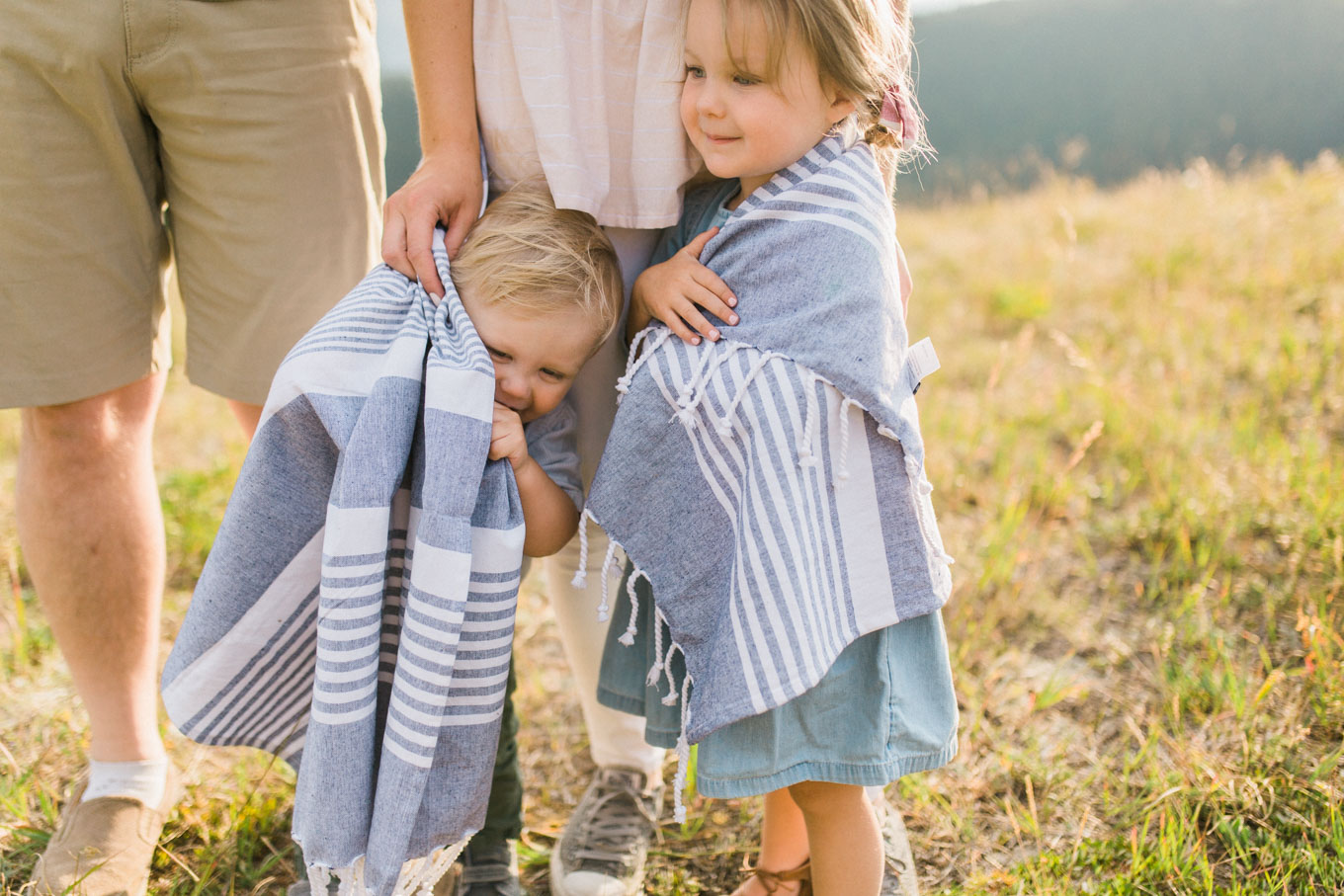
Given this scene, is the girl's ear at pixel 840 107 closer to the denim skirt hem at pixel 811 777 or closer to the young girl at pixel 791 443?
the young girl at pixel 791 443

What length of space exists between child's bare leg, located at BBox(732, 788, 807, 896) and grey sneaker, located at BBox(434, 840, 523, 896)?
1.42 ft

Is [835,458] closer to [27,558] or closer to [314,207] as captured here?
[314,207]

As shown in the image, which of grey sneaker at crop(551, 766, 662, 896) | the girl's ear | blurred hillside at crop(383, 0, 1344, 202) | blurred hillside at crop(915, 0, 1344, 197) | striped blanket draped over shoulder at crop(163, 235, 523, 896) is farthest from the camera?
blurred hillside at crop(915, 0, 1344, 197)

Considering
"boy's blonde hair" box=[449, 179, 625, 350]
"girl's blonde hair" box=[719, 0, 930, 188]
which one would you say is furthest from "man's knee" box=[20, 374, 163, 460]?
"girl's blonde hair" box=[719, 0, 930, 188]

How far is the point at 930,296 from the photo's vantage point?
500cm

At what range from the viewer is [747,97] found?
4.64 feet

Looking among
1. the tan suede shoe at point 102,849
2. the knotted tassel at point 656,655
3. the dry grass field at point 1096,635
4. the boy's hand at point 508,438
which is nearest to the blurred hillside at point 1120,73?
the dry grass field at point 1096,635

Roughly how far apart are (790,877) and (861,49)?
1.36 metres

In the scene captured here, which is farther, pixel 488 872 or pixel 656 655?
pixel 488 872

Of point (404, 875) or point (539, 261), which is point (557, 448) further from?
point (404, 875)

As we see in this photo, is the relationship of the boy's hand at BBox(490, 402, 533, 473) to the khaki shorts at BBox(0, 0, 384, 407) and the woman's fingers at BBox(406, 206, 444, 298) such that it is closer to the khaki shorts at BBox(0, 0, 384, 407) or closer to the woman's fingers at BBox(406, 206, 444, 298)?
the woman's fingers at BBox(406, 206, 444, 298)

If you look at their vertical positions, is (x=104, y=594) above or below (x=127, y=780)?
above

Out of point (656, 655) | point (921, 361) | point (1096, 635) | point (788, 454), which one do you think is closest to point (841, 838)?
point (656, 655)

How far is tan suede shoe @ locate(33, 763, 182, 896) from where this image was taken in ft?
5.66
